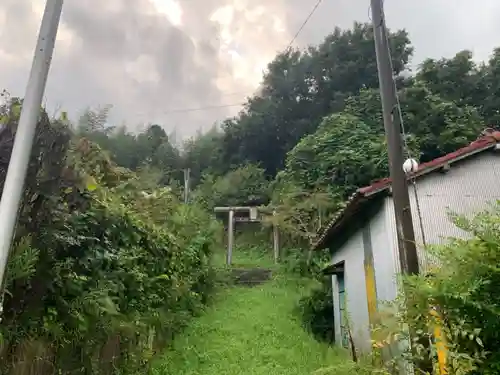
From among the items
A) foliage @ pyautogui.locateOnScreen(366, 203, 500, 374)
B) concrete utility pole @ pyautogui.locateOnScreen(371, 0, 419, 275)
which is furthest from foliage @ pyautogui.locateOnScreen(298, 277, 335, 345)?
foliage @ pyautogui.locateOnScreen(366, 203, 500, 374)

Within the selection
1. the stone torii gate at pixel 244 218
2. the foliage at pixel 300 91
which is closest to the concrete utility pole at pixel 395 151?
the stone torii gate at pixel 244 218

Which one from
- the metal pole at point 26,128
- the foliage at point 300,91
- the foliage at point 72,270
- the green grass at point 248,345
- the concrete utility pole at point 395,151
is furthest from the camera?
the foliage at point 300,91

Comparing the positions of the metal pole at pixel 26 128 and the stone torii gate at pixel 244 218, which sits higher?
the stone torii gate at pixel 244 218

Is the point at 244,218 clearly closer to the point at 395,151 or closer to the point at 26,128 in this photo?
the point at 395,151

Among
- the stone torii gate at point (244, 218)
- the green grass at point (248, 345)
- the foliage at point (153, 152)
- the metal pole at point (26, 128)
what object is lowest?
the green grass at point (248, 345)

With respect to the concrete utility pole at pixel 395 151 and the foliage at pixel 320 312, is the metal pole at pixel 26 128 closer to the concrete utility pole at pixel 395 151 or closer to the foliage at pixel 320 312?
the concrete utility pole at pixel 395 151

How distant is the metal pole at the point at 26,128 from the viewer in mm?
1864

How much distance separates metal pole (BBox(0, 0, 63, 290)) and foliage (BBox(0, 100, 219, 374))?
586 millimetres

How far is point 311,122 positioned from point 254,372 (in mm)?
16415

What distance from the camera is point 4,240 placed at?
183cm

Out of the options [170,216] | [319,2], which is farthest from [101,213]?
[170,216]

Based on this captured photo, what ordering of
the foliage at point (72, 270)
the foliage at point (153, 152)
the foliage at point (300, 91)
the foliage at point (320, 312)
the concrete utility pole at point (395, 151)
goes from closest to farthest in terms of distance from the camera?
the foliage at point (72, 270) → the concrete utility pole at point (395, 151) → the foliage at point (320, 312) → the foliage at point (300, 91) → the foliage at point (153, 152)

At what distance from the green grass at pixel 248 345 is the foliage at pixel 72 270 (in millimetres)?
1817

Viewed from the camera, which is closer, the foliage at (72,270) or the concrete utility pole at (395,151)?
the foliage at (72,270)
